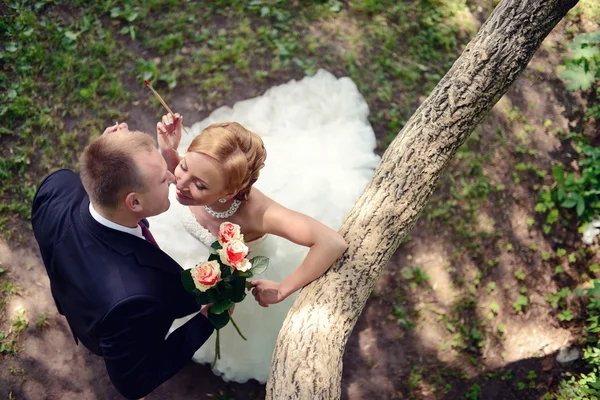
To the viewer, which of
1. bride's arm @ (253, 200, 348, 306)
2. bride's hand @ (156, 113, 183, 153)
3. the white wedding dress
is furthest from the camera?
the white wedding dress

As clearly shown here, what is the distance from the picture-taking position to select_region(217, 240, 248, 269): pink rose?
253 centimetres

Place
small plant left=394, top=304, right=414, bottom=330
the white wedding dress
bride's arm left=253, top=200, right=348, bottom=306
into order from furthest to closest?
small plant left=394, top=304, right=414, bottom=330, the white wedding dress, bride's arm left=253, top=200, right=348, bottom=306

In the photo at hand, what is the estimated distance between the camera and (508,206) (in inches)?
191

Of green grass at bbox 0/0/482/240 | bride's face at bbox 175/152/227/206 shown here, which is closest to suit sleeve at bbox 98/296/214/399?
bride's face at bbox 175/152/227/206

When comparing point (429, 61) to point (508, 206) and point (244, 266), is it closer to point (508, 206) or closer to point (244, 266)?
point (508, 206)

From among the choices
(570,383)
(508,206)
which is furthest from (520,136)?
(570,383)

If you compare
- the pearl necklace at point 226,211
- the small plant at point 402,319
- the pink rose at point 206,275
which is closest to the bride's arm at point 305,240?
the pearl necklace at point 226,211

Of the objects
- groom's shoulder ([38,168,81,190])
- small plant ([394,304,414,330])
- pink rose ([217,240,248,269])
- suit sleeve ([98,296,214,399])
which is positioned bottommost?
small plant ([394,304,414,330])

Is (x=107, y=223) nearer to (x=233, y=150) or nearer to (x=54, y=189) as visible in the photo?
(x=54, y=189)

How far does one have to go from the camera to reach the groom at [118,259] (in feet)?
8.18

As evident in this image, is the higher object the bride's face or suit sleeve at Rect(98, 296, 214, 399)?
the bride's face

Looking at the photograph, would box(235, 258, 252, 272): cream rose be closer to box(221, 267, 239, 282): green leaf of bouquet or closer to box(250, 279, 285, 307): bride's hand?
box(221, 267, 239, 282): green leaf of bouquet

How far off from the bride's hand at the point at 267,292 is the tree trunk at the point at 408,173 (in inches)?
5.9

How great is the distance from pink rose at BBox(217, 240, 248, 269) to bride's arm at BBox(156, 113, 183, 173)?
3.60 feet
